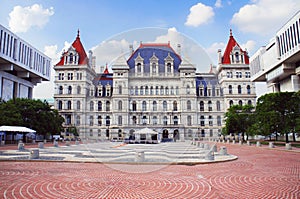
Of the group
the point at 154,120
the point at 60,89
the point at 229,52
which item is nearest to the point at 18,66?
the point at 60,89

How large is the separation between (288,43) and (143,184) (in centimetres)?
5046

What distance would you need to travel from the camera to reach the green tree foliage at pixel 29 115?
128 feet

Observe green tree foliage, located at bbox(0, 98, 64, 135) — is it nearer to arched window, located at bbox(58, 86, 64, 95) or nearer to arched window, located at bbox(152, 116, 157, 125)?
arched window, located at bbox(58, 86, 64, 95)

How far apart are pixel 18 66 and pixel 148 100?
33603 mm

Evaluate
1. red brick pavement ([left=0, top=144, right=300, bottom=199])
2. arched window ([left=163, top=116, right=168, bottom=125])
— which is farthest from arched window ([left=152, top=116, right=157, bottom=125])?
red brick pavement ([left=0, top=144, right=300, bottom=199])

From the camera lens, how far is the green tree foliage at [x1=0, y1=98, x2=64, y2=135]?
1538 inches

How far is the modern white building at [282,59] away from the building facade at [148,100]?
311 inches

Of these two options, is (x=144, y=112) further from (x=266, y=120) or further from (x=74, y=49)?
(x=266, y=120)

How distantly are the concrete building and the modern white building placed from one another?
5853cm

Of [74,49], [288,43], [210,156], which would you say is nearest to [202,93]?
[288,43]

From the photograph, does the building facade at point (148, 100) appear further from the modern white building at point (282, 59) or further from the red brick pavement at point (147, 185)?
the red brick pavement at point (147, 185)

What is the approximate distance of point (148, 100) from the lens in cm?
6769

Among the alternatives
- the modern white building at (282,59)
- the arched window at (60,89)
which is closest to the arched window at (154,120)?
the arched window at (60,89)

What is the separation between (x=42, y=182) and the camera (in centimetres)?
901
